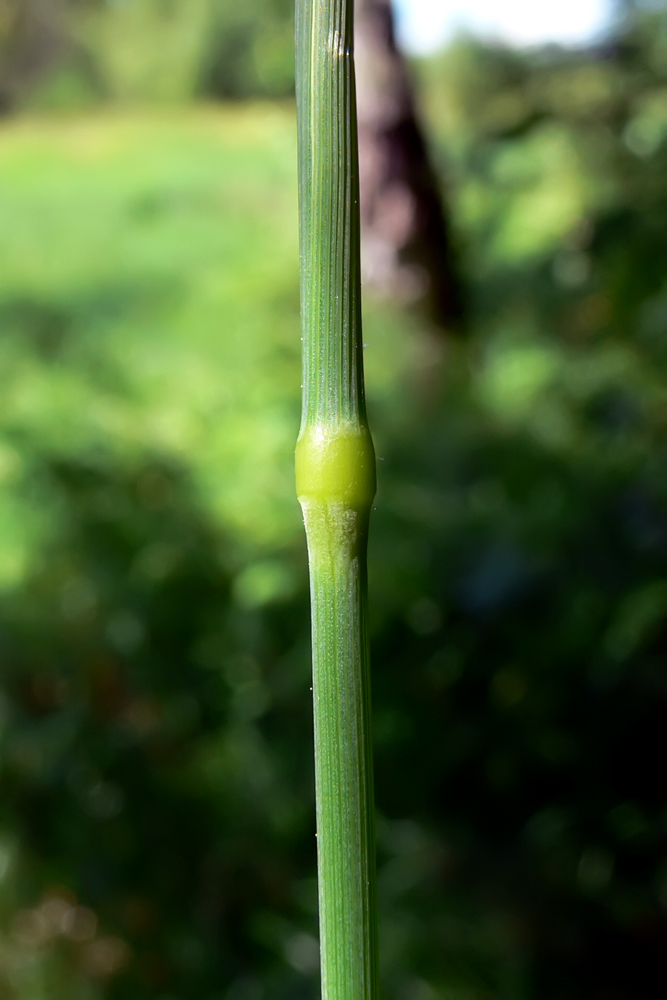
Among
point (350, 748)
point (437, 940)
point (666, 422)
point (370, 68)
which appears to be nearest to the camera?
point (350, 748)

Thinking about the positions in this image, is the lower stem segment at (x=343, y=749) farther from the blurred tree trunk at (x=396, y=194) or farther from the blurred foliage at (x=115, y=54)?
the blurred foliage at (x=115, y=54)

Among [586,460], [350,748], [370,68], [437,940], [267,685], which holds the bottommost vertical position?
[437,940]

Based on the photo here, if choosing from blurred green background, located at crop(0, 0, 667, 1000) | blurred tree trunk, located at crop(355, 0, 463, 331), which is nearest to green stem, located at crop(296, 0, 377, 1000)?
blurred green background, located at crop(0, 0, 667, 1000)

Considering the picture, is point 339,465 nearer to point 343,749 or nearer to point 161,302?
point 343,749

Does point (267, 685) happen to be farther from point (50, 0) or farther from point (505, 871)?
point (50, 0)

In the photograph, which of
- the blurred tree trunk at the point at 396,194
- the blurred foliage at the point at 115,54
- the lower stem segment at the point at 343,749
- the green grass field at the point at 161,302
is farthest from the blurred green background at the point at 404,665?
the blurred foliage at the point at 115,54

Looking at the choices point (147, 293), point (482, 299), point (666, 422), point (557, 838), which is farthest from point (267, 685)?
point (147, 293)

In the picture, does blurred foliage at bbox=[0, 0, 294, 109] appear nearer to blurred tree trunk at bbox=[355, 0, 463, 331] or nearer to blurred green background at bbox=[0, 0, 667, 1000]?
blurred tree trunk at bbox=[355, 0, 463, 331]
